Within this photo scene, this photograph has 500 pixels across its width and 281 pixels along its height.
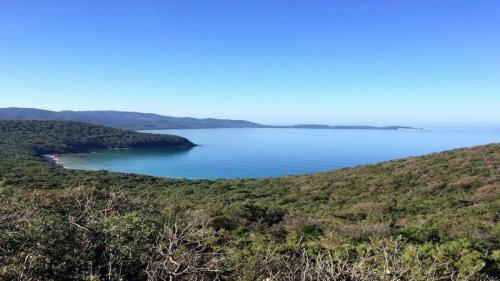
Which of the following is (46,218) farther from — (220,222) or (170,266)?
(220,222)

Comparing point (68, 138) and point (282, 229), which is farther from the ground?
point (282, 229)

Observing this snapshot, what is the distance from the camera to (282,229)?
11.8 meters

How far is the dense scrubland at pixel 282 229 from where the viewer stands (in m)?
5.07

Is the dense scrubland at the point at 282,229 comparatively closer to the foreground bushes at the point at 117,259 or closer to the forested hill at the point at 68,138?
the foreground bushes at the point at 117,259

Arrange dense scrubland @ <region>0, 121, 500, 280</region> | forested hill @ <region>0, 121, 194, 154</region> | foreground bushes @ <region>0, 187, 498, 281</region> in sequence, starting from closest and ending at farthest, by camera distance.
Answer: foreground bushes @ <region>0, 187, 498, 281</region>
dense scrubland @ <region>0, 121, 500, 280</region>
forested hill @ <region>0, 121, 194, 154</region>

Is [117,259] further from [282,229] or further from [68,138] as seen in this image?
[68,138]

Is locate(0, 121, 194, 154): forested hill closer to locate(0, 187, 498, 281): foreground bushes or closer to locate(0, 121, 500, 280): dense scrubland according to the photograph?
locate(0, 121, 500, 280): dense scrubland

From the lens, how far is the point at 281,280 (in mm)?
4730

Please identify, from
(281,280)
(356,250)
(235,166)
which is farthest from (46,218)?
(235,166)

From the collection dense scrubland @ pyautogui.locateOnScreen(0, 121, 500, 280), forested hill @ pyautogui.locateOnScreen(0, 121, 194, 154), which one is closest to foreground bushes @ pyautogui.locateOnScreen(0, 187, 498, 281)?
dense scrubland @ pyautogui.locateOnScreen(0, 121, 500, 280)

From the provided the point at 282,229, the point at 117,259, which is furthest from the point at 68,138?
the point at 117,259

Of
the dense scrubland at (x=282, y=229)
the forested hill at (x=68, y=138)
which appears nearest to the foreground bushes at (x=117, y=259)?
the dense scrubland at (x=282, y=229)

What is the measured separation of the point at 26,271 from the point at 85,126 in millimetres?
146514

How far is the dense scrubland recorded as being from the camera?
507 cm
